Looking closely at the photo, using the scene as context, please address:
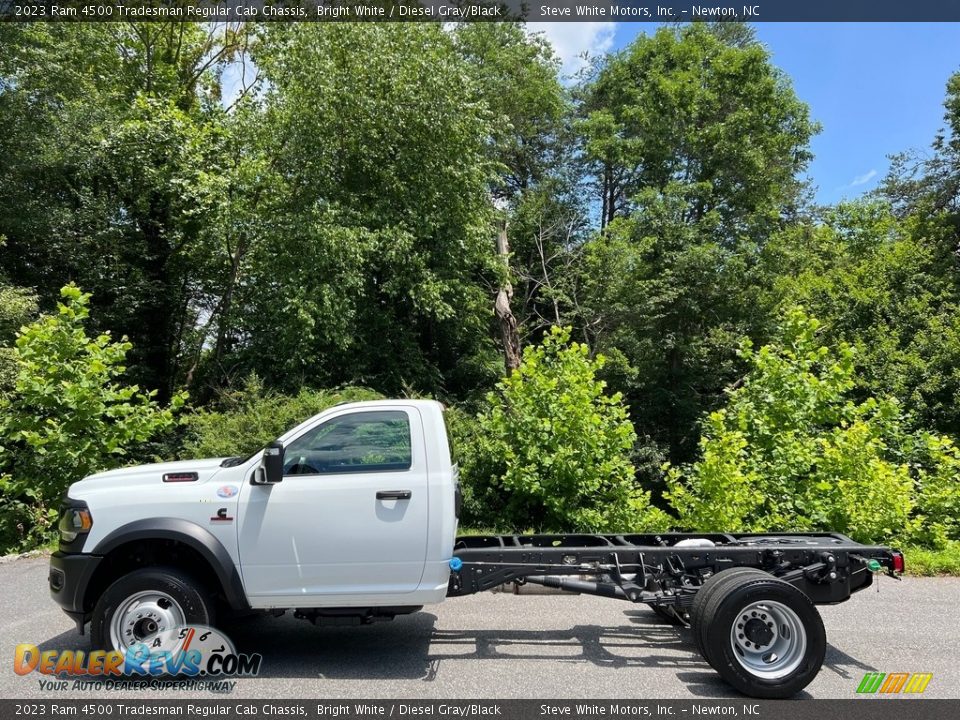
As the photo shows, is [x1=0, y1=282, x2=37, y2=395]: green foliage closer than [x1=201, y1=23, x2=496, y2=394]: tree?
Yes

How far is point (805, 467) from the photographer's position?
→ 10258mm

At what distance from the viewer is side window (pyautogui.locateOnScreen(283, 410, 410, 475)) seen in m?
5.49

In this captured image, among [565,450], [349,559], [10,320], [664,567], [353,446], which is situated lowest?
[664,567]

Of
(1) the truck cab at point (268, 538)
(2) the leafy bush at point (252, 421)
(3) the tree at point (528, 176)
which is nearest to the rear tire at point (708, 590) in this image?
(1) the truck cab at point (268, 538)

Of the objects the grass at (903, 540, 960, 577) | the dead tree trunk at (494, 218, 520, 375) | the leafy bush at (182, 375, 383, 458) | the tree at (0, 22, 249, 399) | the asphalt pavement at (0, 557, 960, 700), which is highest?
the tree at (0, 22, 249, 399)

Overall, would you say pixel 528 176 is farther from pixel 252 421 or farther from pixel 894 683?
pixel 894 683

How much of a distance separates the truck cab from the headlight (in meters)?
0.01

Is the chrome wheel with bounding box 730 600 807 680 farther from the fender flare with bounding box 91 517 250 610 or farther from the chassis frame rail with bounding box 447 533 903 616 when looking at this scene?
the fender flare with bounding box 91 517 250 610

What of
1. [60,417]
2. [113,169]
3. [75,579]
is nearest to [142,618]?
[75,579]

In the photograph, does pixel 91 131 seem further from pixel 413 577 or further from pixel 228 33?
pixel 413 577

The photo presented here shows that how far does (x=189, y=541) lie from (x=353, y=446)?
1.33 meters

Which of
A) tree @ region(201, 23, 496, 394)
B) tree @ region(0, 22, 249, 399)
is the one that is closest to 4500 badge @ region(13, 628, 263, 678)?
tree @ region(201, 23, 496, 394)

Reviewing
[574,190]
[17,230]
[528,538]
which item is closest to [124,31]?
[17,230]

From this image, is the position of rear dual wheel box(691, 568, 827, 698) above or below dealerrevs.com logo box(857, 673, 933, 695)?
above
